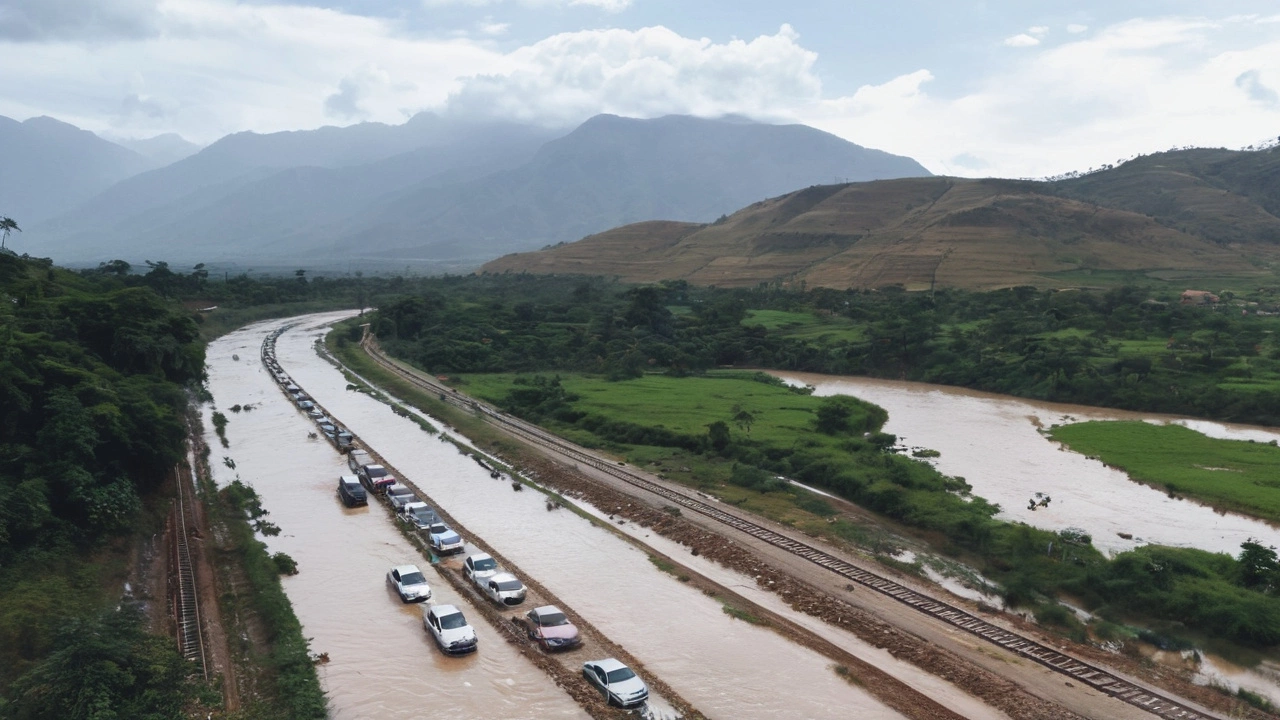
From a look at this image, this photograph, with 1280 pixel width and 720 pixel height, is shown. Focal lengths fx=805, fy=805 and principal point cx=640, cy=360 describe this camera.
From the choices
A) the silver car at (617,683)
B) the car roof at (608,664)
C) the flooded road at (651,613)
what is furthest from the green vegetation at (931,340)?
the silver car at (617,683)

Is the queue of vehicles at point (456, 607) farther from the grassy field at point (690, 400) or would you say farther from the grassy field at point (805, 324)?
the grassy field at point (805, 324)

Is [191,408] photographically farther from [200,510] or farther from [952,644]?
[952,644]

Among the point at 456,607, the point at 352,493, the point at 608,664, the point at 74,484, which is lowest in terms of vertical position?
the point at 608,664

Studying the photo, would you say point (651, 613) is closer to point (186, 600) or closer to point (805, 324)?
point (186, 600)

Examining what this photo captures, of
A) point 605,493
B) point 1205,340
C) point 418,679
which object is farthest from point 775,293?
point 418,679

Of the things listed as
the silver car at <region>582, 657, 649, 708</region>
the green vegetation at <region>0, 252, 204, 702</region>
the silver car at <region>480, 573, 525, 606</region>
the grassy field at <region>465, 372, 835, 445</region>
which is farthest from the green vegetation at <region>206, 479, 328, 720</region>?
the grassy field at <region>465, 372, 835, 445</region>

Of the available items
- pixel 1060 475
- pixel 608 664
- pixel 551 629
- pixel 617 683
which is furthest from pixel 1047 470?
pixel 617 683

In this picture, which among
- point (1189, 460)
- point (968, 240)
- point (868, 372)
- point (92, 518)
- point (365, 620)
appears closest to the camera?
point (365, 620)
